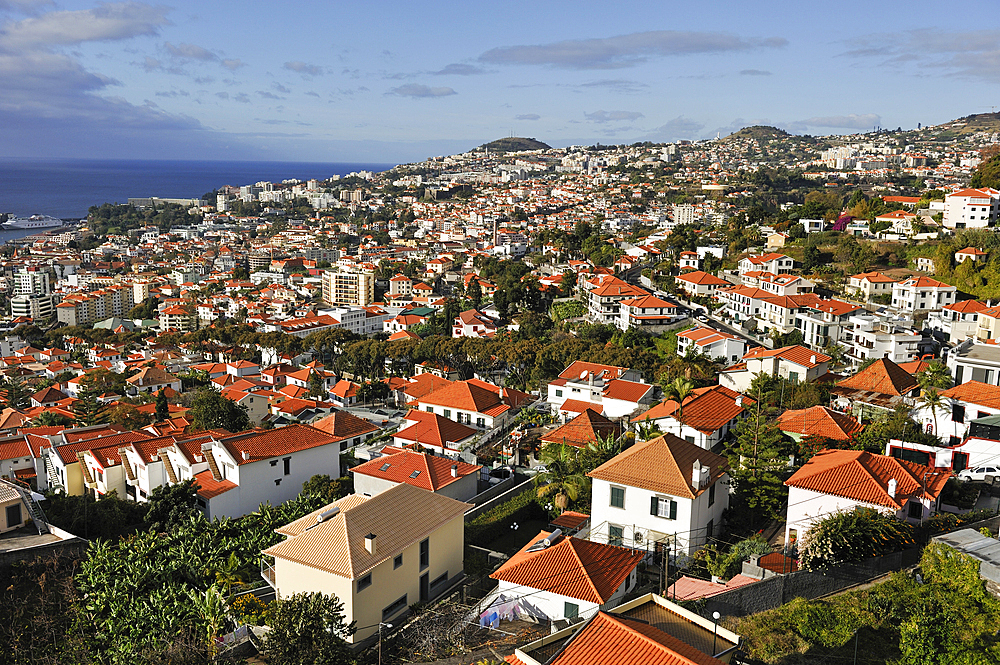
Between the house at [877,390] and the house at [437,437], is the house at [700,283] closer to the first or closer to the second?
the house at [877,390]

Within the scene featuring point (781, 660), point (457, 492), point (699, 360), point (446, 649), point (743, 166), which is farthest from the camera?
point (743, 166)

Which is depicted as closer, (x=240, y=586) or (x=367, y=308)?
(x=240, y=586)

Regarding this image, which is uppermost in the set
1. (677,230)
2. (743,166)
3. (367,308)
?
(743,166)

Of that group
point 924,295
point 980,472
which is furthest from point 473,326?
point 980,472

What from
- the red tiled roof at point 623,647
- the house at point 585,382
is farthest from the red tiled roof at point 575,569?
the house at point 585,382

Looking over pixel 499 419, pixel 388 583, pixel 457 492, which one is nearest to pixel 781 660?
pixel 388 583

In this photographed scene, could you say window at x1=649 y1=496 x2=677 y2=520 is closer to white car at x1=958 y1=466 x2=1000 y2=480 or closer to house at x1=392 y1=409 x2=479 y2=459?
white car at x1=958 y1=466 x2=1000 y2=480

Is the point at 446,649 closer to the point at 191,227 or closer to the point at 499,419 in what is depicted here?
the point at 499,419
